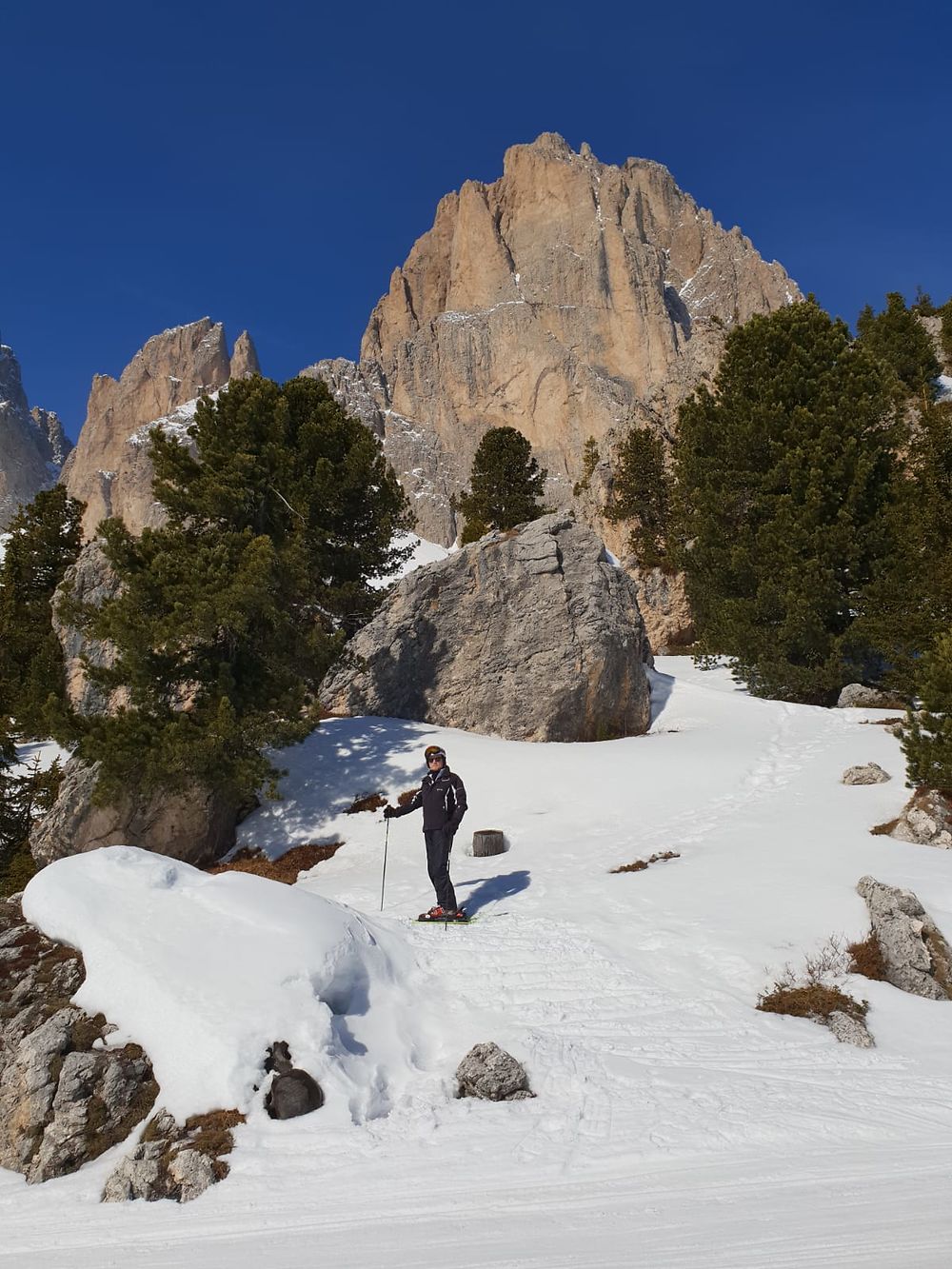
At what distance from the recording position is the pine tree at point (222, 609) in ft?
45.2

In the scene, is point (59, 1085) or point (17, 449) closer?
point (59, 1085)

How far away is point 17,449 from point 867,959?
19897 centimetres

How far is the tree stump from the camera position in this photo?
492 inches

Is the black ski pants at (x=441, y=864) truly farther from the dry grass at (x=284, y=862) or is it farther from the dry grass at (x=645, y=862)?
the dry grass at (x=284, y=862)

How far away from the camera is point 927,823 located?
416 inches

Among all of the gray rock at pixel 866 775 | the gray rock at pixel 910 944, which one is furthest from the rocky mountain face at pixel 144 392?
the gray rock at pixel 910 944

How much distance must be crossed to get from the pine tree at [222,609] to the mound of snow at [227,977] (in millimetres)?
6868

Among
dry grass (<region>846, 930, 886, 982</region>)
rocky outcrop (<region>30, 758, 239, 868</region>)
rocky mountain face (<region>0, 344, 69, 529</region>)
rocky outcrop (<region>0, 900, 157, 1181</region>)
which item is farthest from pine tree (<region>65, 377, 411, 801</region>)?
rocky mountain face (<region>0, 344, 69, 529</region>)

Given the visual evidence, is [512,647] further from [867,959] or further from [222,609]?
[867,959]

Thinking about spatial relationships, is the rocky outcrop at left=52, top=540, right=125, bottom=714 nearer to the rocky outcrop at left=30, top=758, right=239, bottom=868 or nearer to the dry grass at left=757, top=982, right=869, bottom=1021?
the rocky outcrop at left=30, top=758, right=239, bottom=868

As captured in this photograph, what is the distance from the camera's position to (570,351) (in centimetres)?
12838

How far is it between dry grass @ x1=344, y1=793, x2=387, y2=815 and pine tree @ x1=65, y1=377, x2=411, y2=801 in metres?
1.87

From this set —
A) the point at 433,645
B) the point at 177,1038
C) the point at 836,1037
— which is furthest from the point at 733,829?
the point at 433,645

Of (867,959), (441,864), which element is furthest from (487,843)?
(867,959)
